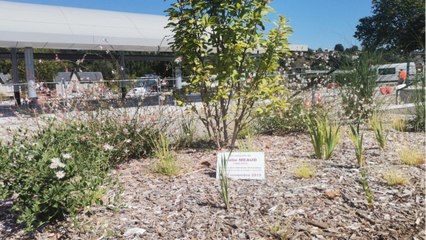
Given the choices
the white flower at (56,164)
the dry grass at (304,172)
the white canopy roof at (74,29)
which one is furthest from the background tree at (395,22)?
the white flower at (56,164)

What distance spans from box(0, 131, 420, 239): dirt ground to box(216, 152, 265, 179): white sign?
0.08m

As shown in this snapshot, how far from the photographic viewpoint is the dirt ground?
2482 mm

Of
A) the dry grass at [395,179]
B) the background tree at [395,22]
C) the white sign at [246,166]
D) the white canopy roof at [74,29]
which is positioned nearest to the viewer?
the dry grass at [395,179]

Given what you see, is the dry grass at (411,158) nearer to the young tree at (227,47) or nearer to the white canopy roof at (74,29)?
the young tree at (227,47)

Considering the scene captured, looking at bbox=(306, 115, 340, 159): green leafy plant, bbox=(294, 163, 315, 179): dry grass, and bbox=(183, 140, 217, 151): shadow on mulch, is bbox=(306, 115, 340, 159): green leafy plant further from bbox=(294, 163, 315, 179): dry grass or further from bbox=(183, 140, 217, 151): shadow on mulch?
bbox=(183, 140, 217, 151): shadow on mulch

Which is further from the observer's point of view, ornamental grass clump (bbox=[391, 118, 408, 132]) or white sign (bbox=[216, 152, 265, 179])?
ornamental grass clump (bbox=[391, 118, 408, 132])

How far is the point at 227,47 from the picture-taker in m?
4.53

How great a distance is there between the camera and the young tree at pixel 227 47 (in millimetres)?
4340

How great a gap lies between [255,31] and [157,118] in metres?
1.70

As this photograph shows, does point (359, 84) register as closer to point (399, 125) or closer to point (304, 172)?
point (399, 125)

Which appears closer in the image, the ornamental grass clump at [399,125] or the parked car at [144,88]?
the parked car at [144,88]

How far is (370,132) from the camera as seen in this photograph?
5.71 meters

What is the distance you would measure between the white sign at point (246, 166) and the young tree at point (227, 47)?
109 centimetres

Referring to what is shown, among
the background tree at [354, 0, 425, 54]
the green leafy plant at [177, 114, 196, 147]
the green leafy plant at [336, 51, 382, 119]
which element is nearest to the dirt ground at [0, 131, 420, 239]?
the green leafy plant at [177, 114, 196, 147]
